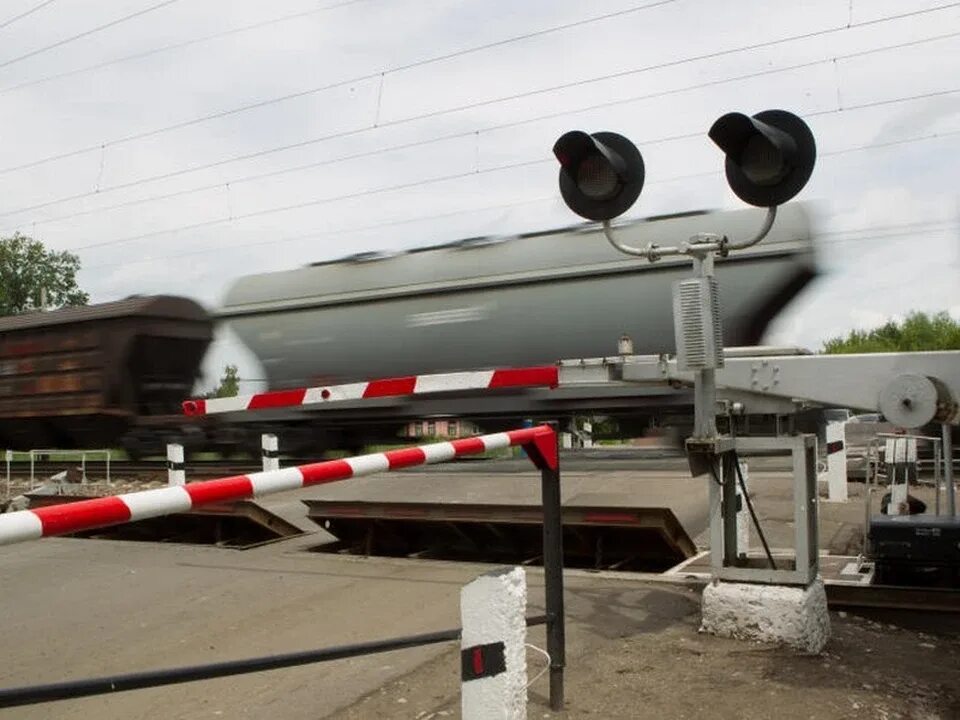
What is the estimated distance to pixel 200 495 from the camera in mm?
1829

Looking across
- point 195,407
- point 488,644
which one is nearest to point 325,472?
point 488,644

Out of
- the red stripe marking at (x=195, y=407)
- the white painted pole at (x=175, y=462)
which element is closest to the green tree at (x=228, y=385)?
the white painted pole at (x=175, y=462)

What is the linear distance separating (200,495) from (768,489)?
1003 cm

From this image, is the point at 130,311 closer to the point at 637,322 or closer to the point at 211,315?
the point at 211,315

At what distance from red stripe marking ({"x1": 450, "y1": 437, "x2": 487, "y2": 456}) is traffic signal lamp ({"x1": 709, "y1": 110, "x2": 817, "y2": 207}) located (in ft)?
7.95

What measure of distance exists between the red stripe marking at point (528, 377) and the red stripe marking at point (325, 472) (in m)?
2.07

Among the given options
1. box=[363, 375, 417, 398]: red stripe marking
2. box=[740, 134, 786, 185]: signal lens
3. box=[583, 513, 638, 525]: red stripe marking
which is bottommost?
box=[583, 513, 638, 525]: red stripe marking

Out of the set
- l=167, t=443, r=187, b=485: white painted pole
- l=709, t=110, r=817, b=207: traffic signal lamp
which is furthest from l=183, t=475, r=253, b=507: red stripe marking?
l=167, t=443, r=187, b=485: white painted pole

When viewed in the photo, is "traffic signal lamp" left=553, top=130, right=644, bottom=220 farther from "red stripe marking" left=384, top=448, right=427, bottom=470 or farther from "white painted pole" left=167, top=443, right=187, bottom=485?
"white painted pole" left=167, top=443, right=187, bottom=485

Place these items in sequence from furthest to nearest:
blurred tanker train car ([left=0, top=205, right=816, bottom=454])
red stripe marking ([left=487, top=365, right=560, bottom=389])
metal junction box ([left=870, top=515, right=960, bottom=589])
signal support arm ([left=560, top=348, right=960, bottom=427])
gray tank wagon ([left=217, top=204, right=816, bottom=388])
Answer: blurred tanker train car ([left=0, top=205, right=816, bottom=454]) < gray tank wagon ([left=217, top=204, right=816, bottom=388]) < metal junction box ([left=870, top=515, right=960, bottom=589]) < red stripe marking ([left=487, top=365, right=560, bottom=389]) < signal support arm ([left=560, top=348, right=960, bottom=427])

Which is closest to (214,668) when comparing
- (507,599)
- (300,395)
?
(507,599)

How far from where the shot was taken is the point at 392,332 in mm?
16906

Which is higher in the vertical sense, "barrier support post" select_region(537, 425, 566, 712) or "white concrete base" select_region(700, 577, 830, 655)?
"barrier support post" select_region(537, 425, 566, 712)

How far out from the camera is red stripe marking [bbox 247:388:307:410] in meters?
5.52
